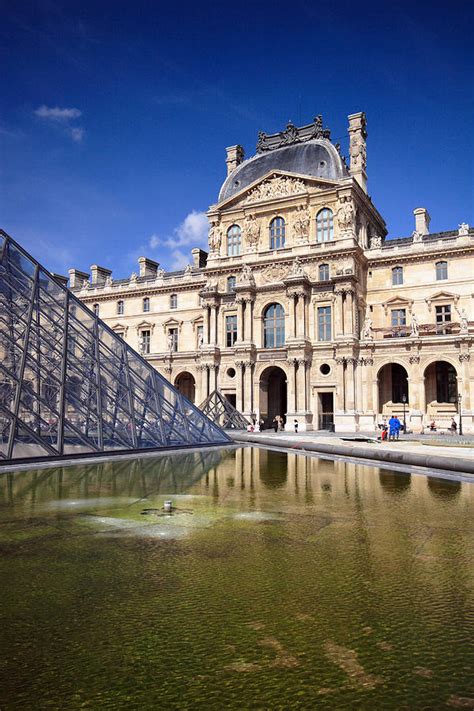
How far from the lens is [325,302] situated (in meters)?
40.7

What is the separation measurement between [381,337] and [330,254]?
722cm

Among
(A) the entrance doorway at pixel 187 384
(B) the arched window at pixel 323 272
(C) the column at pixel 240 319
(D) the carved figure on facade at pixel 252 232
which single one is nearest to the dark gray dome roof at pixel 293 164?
(D) the carved figure on facade at pixel 252 232

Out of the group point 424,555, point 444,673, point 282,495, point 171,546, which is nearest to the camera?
point 444,673

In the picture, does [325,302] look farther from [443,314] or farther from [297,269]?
[443,314]

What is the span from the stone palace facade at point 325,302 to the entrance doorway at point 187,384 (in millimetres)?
1890

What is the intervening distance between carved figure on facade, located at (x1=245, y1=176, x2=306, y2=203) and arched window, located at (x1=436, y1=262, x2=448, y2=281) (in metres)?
11.5

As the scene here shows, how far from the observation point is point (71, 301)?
64.3 feet

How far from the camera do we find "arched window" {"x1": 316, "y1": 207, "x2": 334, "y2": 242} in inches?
1625

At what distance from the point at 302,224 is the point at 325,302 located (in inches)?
249

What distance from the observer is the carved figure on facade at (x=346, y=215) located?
39844 mm

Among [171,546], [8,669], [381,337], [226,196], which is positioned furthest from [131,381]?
[226,196]

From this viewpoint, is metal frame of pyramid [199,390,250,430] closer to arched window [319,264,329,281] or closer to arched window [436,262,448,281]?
arched window [319,264,329,281]

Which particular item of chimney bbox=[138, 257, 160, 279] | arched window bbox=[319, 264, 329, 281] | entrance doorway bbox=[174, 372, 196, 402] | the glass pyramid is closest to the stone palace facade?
arched window bbox=[319, 264, 329, 281]

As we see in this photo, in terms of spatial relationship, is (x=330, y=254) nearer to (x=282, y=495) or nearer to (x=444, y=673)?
(x=282, y=495)
